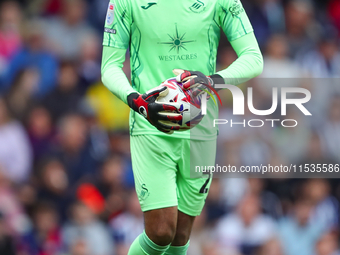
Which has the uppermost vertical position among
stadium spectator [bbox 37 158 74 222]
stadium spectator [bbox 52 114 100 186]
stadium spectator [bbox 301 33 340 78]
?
stadium spectator [bbox 301 33 340 78]

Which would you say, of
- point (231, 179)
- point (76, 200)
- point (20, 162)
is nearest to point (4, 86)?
point (20, 162)

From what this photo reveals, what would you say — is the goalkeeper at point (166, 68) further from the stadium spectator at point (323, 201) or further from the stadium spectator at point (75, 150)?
the stadium spectator at point (323, 201)

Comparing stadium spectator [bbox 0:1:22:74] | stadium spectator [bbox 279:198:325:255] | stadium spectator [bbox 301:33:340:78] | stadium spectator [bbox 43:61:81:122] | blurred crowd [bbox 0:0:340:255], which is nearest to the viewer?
blurred crowd [bbox 0:0:340:255]

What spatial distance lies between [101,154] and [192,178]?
3.87 m

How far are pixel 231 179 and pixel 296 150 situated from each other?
104 cm

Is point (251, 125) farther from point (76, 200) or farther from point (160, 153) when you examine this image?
point (160, 153)

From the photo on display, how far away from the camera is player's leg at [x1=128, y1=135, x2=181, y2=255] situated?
4.30 m

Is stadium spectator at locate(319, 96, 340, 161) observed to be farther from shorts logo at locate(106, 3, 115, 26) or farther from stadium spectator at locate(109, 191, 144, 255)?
shorts logo at locate(106, 3, 115, 26)

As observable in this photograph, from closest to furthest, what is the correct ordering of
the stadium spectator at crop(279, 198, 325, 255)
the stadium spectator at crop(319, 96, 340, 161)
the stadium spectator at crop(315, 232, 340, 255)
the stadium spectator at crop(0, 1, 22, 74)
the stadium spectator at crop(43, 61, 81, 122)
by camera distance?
the stadium spectator at crop(315, 232, 340, 255) < the stadium spectator at crop(279, 198, 325, 255) < the stadium spectator at crop(43, 61, 81, 122) < the stadium spectator at crop(319, 96, 340, 161) < the stadium spectator at crop(0, 1, 22, 74)

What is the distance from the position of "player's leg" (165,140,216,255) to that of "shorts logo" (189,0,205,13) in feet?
3.29

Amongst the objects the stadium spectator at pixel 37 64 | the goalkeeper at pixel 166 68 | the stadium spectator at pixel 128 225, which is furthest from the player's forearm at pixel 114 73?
the stadium spectator at pixel 37 64

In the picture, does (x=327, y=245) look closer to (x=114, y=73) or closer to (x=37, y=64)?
(x=114, y=73)

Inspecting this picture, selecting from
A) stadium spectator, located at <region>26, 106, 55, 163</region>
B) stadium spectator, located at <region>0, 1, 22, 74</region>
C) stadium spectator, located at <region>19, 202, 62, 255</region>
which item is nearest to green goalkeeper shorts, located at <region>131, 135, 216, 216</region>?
stadium spectator, located at <region>19, 202, 62, 255</region>

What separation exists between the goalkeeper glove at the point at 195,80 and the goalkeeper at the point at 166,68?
3.8 inches
